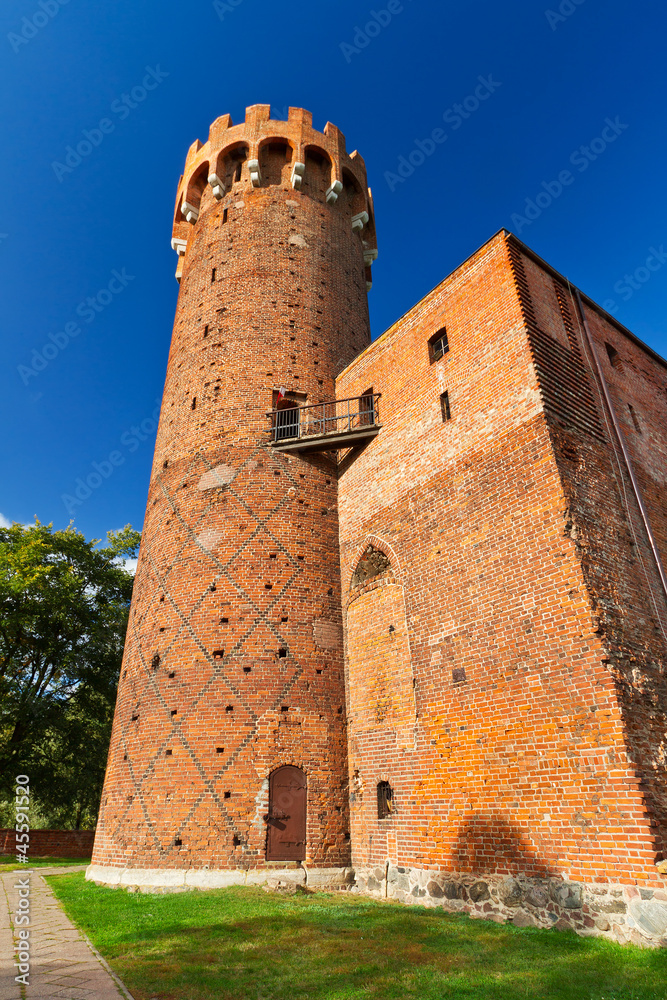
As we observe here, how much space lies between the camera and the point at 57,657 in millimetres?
20469

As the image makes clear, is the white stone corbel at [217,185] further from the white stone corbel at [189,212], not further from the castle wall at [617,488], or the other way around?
the castle wall at [617,488]

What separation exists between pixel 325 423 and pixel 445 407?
13.5 ft

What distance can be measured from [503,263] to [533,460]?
4057 mm

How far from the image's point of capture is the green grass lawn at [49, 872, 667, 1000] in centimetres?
480

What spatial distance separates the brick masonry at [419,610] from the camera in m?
7.12

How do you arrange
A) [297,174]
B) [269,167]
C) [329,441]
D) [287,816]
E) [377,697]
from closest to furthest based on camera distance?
[287,816] < [377,697] < [329,441] < [297,174] < [269,167]

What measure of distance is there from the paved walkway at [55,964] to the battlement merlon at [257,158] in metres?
17.8

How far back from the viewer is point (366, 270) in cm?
2045

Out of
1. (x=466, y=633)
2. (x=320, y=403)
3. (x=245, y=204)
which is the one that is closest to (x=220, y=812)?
(x=466, y=633)

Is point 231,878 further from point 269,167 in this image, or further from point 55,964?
point 269,167

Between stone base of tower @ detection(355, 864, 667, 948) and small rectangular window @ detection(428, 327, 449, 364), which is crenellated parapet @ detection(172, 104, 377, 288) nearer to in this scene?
small rectangular window @ detection(428, 327, 449, 364)

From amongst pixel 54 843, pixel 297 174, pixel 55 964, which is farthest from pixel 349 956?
pixel 297 174

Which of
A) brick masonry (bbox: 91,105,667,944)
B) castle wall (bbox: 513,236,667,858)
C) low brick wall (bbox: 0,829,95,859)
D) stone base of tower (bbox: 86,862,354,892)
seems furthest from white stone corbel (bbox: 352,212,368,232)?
low brick wall (bbox: 0,829,95,859)

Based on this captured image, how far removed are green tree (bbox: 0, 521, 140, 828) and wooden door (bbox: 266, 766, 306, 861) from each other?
11559mm
